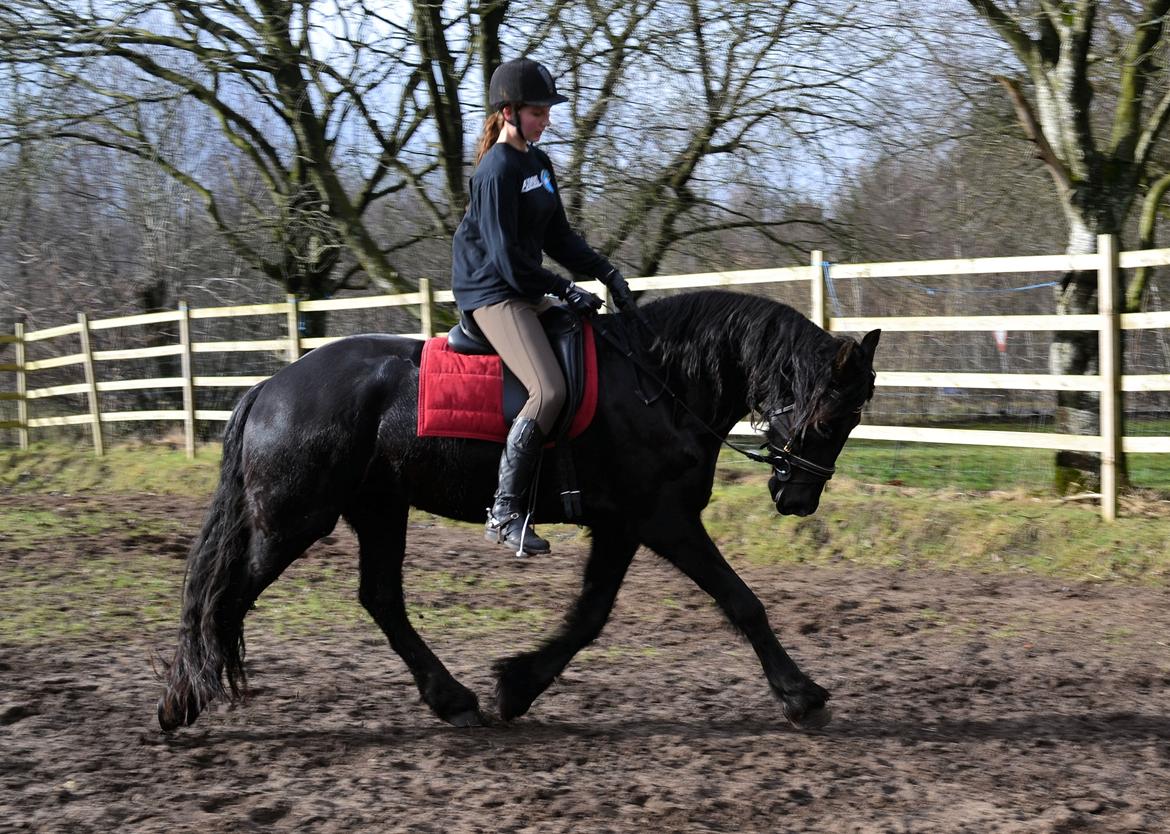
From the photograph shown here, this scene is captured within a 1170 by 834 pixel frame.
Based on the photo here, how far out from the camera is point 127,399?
17625 millimetres

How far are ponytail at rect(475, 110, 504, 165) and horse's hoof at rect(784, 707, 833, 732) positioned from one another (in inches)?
99.5

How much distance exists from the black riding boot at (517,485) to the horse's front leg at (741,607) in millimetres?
480

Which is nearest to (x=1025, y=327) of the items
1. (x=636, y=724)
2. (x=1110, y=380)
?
(x=1110, y=380)

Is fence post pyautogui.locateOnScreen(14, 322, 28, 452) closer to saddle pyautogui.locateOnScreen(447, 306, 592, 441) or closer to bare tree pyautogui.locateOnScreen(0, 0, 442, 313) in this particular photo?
bare tree pyautogui.locateOnScreen(0, 0, 442, 313)

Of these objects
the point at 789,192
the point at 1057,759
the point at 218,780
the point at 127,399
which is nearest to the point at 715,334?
the point at 1057,759

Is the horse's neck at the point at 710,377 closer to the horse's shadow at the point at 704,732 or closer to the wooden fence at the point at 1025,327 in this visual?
the horse's shadow at the point at 704,732

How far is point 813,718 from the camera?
4285 mm

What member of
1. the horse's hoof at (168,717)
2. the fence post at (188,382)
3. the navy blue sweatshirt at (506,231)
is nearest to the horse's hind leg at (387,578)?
the horse's hoof at (168,717)

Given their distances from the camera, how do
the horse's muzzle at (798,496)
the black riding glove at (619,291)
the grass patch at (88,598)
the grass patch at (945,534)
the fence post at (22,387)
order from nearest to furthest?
the horse's muzzle at (798,496), the black riding glove at (619,291), the grass patch at (88,598), the grass patch at (945,534), the fence post at (22,387)

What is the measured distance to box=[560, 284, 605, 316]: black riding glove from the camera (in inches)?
176

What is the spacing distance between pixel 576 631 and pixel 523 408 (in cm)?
97

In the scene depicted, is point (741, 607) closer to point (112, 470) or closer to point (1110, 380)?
point (1110, 380)

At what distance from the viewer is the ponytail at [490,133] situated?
4449mm

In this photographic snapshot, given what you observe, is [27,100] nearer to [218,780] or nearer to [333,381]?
[333,381]
